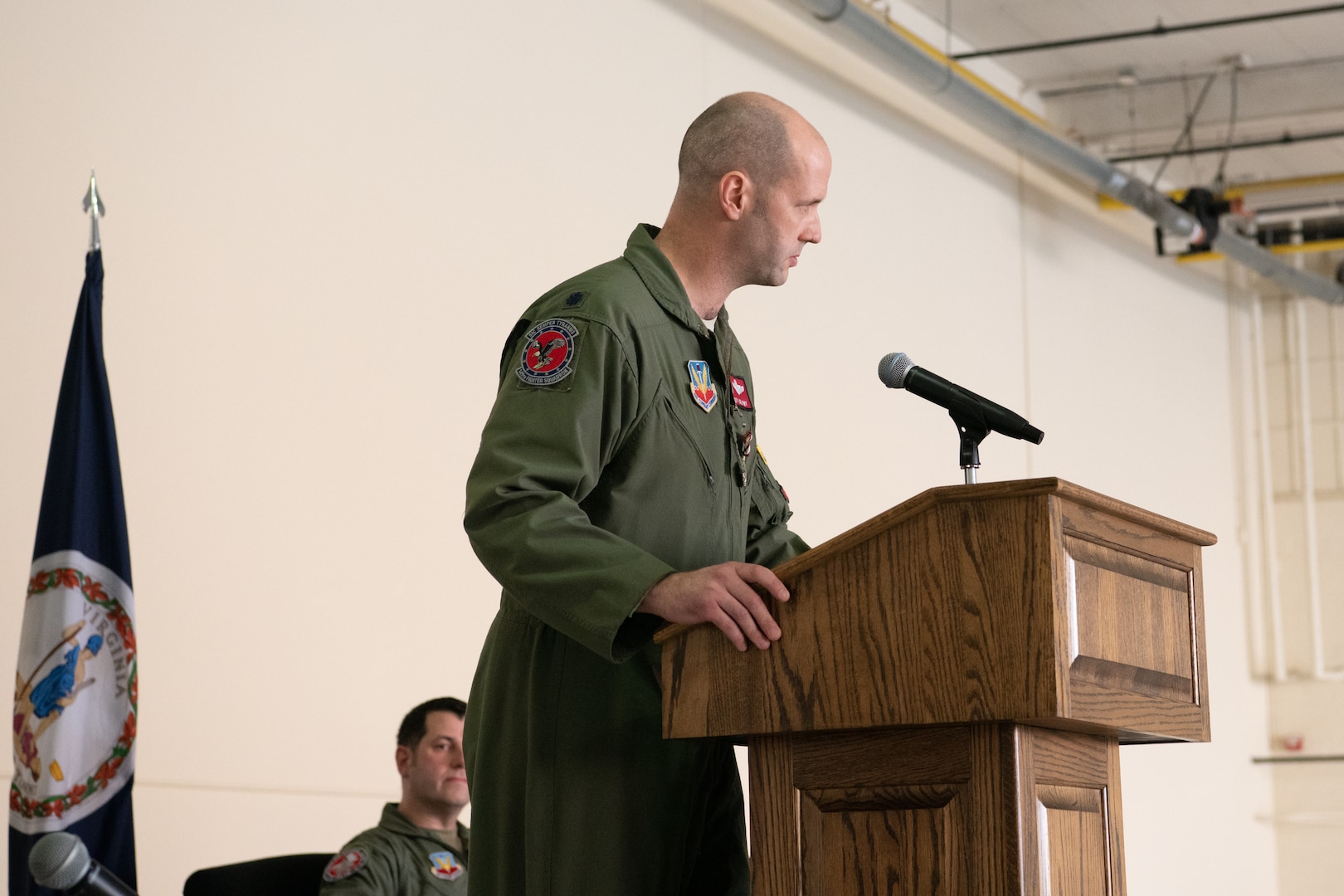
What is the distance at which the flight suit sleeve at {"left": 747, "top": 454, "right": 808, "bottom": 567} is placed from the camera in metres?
2.07

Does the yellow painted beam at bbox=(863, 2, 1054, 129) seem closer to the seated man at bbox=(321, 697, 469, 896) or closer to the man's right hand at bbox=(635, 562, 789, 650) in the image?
the seated man at bbox=(321, 697, 469, 896)

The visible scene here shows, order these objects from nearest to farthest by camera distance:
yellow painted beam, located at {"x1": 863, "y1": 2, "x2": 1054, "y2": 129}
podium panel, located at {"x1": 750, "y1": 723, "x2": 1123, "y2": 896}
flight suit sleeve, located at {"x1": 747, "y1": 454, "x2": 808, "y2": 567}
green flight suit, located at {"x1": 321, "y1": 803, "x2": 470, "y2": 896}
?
podium panel, located at {"x1": 750, "y1": 723, "x2": 1123, "y2": 896}
flight suit sleeve, located at {"x1": 747, "y1": 454, "x2": 808, "y2": 567}
green flight suit, located at {"x1": 321, "y1": 803, "x2": 470, "y2": 896}
yellow painted beam, located at {"x1": 863, "y1": 2, "x2": 1054, "y2": 129}

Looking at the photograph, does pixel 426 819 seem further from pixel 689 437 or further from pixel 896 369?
pixel 896 369

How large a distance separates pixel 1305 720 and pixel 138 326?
25.2 ft

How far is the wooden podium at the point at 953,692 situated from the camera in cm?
141

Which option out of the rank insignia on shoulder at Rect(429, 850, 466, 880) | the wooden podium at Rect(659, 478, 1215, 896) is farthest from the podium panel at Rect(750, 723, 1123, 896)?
the rank insignia on shoulder at Rect(429, 850, 466, 880)

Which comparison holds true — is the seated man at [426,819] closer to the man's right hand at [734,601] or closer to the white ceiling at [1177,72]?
the man's right hand at [734,601]

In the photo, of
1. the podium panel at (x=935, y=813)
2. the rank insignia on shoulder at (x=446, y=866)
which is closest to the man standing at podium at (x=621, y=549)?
the podium panel at (x=935, y=813)

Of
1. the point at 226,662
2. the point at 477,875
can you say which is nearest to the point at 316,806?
the point at 226,662

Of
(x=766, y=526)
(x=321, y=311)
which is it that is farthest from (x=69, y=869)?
(x=321, y=311)

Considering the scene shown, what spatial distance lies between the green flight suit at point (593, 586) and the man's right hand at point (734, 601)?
0.07 m

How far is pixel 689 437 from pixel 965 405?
347 millimetres

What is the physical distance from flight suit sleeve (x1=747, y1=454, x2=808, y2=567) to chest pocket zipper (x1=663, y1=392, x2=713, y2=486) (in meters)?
0.20

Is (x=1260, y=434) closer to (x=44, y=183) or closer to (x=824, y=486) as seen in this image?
(x=824, y=486)
